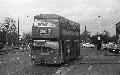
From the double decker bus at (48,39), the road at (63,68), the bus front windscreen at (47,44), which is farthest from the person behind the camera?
the bus front windscreen at (47,44)

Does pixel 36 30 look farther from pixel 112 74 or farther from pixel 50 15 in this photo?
pixel 112 74

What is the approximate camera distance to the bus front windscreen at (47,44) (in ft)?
82.7

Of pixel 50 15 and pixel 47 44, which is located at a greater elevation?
pixel 50 15

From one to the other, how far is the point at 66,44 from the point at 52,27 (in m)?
3.05

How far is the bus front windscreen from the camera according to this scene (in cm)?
2522

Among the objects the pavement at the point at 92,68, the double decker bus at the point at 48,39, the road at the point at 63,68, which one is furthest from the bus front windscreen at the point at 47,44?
the pavement at the point at 92,68

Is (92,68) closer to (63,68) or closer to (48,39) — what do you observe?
(63,68)

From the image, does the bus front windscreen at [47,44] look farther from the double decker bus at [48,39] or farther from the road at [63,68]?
the road at [63,68]

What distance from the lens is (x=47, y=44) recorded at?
998 inches

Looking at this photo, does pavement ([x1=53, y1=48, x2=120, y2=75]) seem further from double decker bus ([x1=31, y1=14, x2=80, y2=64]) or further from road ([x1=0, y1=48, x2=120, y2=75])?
double decker bus ([x1=31, y1=14, x2=80, y2=64])

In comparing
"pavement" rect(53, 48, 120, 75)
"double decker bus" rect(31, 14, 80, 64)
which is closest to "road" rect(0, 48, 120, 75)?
"pavement" rect(53, 48, 120, 75)

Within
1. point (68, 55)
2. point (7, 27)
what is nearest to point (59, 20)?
point (68, 55)

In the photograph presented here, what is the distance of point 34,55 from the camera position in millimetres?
25609

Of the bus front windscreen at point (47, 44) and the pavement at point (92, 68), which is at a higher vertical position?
the bus front windscreen at point (47, 44)
